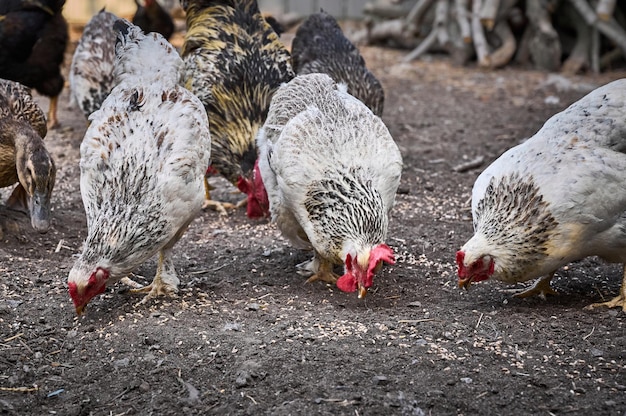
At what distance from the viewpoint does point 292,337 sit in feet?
12.7

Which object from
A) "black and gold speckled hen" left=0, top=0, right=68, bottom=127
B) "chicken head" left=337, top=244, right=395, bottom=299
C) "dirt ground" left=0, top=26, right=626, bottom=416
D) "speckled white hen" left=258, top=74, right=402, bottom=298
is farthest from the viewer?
"black and gold speckled hen" left=0, top=0, right=68, bottom=127

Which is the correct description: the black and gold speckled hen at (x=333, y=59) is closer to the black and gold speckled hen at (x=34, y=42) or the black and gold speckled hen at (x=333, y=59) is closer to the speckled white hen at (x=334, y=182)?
the speckled white hen at (x=334, y=182)

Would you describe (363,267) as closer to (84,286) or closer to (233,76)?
(84,286)

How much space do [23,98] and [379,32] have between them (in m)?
7.44

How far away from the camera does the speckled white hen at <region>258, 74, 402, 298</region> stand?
412 centimetres

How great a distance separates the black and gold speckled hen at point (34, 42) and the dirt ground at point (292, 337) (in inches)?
96.6

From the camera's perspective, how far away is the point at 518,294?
14.8ft

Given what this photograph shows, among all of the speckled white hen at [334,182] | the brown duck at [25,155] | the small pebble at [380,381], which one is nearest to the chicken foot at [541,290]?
the speckled white hen at [334,182]

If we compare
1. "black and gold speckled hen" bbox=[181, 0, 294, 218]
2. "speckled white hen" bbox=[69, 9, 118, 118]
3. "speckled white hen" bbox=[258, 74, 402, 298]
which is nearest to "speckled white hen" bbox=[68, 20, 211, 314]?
"speckled white hen" bbox=[258, 74, 402, 298]

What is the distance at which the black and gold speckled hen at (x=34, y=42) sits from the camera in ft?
24.4

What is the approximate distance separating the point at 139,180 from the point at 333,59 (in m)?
3.15

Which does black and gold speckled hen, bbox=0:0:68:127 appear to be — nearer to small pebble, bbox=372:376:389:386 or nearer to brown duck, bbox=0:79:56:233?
brown duck, bbox=0:79:56:233

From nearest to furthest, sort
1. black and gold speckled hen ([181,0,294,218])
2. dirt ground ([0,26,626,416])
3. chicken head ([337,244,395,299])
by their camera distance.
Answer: dirt ground ([0,26,626,416]) → chicken head ([337,244,395,299]) → black and gold speckled hen ([181,0,294,218])

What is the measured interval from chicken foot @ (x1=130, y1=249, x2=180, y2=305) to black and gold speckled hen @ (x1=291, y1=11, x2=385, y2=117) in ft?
8.74
